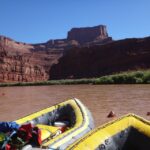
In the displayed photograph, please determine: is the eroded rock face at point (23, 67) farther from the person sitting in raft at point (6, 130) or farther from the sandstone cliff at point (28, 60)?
the person sitting in raft at point (6, 130)

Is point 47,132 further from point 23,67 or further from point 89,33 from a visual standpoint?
point 89,33

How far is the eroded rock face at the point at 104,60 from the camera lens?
229ft

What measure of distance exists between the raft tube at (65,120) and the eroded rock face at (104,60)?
54897mm

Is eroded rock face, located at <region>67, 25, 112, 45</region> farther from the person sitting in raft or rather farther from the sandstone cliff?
the person sitting in raft

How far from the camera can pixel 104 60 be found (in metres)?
79.1

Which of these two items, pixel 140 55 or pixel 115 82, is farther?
pixel 140 55

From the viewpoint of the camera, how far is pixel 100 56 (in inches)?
3201

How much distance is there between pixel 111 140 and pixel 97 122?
6840 millimetres

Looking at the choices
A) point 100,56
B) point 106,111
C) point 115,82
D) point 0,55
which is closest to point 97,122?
point 106,111

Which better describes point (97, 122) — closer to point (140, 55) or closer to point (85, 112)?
point (85, 112)

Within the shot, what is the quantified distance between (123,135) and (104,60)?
→ 72669 mm

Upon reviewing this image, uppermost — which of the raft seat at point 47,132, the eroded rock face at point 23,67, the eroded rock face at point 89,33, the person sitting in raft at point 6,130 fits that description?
the eroded rock face at point 89,33

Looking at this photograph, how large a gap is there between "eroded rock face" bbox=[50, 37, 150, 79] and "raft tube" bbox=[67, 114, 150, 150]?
58.6 m

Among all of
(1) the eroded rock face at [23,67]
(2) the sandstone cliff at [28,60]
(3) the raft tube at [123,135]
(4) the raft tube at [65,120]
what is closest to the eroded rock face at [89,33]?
(2) the sandstone cliff at [28,60]
